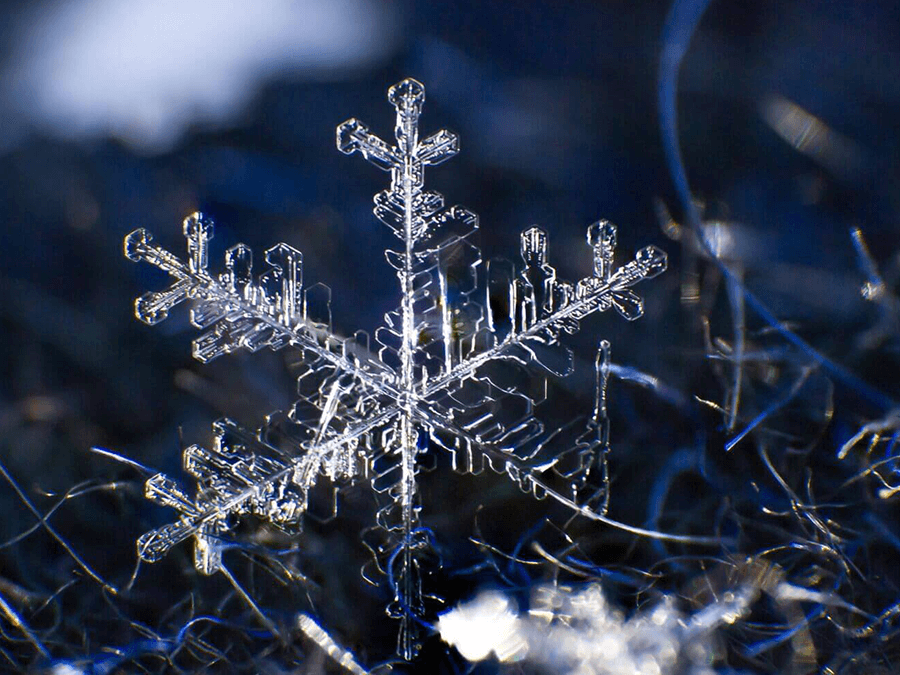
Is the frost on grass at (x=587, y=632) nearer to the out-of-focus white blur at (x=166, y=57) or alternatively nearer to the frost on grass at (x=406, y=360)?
the frost on grass at (x=406, y=360)

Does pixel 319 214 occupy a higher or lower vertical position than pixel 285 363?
higher

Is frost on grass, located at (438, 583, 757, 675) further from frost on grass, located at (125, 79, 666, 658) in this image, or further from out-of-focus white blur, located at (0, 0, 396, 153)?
out-of-focus white blur, located at (0, 0, 396, 153)

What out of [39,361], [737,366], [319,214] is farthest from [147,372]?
[737,366]

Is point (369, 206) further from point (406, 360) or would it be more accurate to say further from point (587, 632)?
point (587, 632)

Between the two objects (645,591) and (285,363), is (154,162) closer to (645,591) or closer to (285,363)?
(285,363)

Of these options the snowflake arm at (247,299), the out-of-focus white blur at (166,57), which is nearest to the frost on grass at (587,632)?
the snowflake arm at (247,299)

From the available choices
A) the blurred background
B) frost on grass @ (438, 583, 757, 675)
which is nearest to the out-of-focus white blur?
the blurred background
